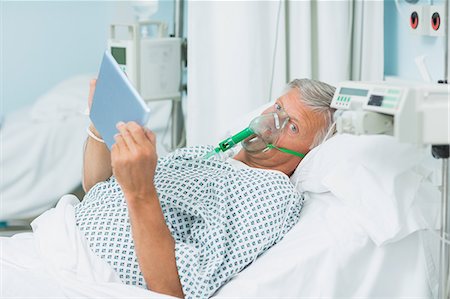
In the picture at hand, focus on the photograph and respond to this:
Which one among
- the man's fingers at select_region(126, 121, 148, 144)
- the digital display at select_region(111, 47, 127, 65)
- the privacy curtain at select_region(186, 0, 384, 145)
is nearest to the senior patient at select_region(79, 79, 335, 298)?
the man's fingers at select_region(126, 121, 148, 144)

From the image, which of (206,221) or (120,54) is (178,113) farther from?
(206,221)

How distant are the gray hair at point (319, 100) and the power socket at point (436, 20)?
17.3 inches

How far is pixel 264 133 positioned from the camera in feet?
7.50

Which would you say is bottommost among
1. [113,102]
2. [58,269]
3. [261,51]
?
[58,269]

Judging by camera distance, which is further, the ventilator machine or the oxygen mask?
the oxygen mask

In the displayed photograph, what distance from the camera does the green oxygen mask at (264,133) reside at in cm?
228

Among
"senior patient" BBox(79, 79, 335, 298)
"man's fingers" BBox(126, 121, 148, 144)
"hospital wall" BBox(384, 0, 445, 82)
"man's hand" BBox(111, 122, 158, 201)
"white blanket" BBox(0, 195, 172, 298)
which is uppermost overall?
"hospital wall" BBox(384, 0, 445, 82)

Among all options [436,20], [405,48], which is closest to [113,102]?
[436,20]

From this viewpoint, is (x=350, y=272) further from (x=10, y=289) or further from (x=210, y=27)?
(x=210, y=27)

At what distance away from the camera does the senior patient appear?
184 cm

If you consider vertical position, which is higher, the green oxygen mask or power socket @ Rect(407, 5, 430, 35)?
power socket @ Rect(407, 5, 430, 35)

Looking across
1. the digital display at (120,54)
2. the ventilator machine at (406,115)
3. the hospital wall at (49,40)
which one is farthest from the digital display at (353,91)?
the hospital wall at (49,40)

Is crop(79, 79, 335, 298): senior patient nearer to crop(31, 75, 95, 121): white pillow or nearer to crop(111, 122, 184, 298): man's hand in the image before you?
crop(111, 122, 184, 298): man's hand

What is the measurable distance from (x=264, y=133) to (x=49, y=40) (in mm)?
2529
